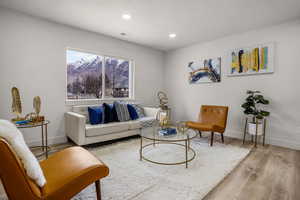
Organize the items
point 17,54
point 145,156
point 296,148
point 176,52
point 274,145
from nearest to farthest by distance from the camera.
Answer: point 145,156 < point 17,54 < point 296,148 < point 274,145 < point 176,52

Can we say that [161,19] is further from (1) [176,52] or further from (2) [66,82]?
(2) [66,82]

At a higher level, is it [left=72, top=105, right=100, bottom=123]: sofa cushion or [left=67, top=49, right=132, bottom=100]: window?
[left=67, top=49, right=132, bottom=100]: window

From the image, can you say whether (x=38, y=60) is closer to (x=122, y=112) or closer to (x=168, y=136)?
(x=122, y=112)

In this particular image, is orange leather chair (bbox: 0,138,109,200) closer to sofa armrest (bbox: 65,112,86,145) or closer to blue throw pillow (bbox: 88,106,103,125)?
sofa armrest (bbox: 65,112,86,145)

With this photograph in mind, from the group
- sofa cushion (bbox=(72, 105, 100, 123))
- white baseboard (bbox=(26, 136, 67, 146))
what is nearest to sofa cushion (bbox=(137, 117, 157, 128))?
sofa cushion (bbox=(72, 105, 100, 123))

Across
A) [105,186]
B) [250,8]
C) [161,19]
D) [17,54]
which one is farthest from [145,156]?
[250,8]

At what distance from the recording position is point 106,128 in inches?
118

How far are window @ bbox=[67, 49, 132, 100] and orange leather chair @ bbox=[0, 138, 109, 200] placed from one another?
86.1 inches

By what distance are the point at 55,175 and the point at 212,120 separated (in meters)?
3.12

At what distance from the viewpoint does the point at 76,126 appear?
2734mm

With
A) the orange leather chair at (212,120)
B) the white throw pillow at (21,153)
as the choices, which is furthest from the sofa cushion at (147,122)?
the white throw pillow at (21,153)

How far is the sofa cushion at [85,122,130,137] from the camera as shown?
111 inches

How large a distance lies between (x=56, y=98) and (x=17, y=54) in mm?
993

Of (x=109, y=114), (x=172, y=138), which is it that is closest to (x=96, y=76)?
(x=109, y=114)
